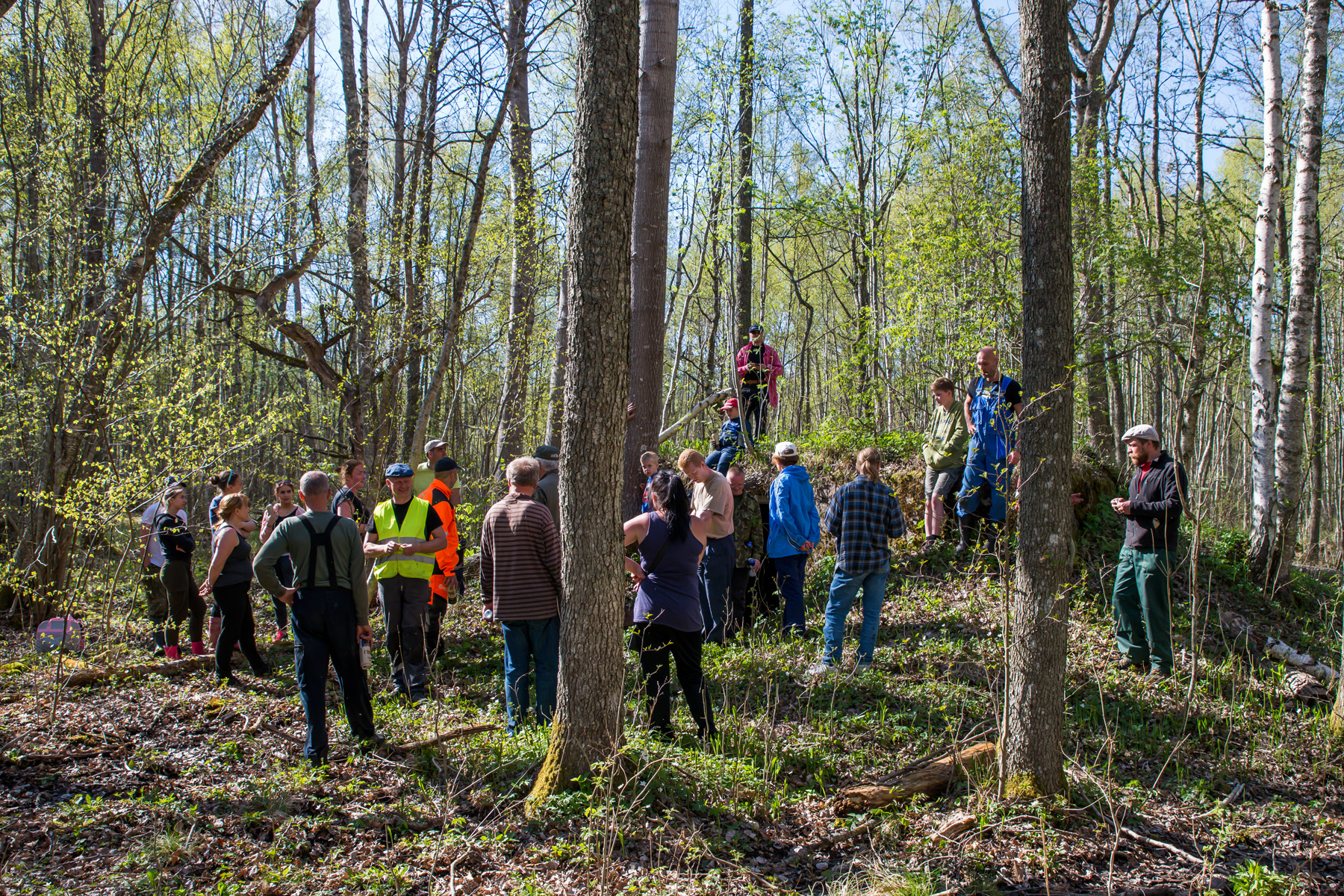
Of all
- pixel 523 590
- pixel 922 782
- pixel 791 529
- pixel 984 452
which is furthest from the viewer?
pixel 984 452

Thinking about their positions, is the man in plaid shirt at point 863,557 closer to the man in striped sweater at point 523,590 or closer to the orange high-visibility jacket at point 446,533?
the man in striped sweater at point 523,590

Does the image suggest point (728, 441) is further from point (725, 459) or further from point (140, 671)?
point (140, 671)

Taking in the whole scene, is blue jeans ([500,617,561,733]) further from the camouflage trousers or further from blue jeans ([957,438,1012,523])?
the camouflage trousers

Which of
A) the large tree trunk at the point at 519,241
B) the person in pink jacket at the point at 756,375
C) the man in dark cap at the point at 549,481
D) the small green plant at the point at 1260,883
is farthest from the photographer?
the person in pink jacket at the point at 756,375

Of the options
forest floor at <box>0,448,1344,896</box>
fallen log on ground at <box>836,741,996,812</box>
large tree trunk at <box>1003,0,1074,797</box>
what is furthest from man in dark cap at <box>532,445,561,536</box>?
large tree trunk at <box>1003,0,1074,797</box>

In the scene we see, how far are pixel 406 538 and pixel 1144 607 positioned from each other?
6069 millimetres

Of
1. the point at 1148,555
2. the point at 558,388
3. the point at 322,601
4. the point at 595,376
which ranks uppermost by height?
the point at 558,388

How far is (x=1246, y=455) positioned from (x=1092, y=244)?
18280mm

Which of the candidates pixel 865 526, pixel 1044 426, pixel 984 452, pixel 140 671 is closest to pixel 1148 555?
pixel 984 452

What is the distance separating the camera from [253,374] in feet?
76.4

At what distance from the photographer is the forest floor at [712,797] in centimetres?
373

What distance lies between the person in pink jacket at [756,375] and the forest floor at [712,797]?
521 cm

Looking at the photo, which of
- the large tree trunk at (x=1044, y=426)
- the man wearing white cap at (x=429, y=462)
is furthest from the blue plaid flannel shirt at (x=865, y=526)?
the man wearing white cap at (x=429, y=462)

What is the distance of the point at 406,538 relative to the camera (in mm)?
6223
